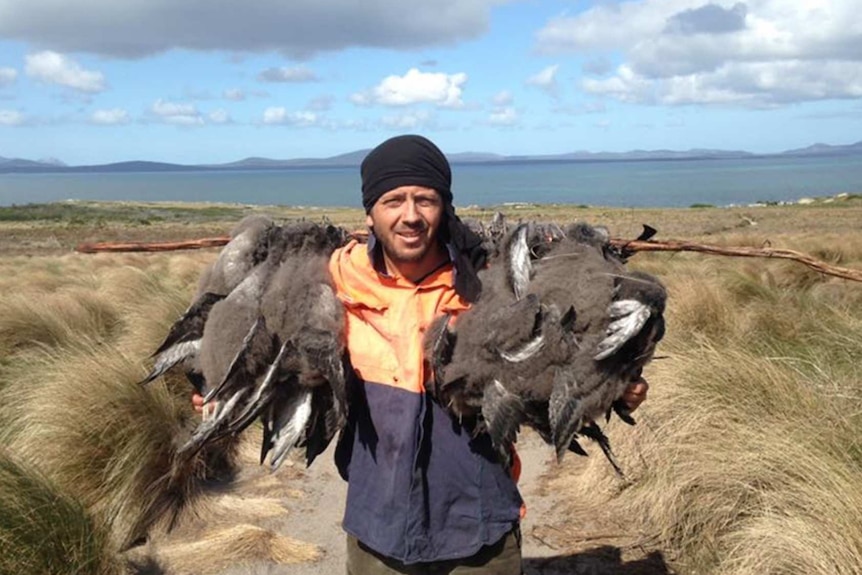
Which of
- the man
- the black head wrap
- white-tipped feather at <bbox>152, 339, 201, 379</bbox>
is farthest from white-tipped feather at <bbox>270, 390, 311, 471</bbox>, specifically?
the black head wrap

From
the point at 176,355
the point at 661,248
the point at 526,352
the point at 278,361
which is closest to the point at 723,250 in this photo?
the point at 661,248

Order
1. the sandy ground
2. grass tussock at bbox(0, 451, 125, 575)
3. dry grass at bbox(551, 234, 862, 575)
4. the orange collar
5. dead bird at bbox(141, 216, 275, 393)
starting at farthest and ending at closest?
the sandy ground → grass tussock at bbox(0, 451, 125, 575) → dry grass at bbox(551, 234, 862, 575) → dead bird at bbox(141, 216, 275, 393) → the orange collar

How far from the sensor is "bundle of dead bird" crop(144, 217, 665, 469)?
7.75 feet

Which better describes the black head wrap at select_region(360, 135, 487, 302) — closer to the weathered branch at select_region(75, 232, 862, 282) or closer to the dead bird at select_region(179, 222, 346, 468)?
the dead bird at select_region(179, 222, 346, 468)

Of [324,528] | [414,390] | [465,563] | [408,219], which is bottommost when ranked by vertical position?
[324,528]

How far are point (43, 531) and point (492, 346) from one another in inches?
105

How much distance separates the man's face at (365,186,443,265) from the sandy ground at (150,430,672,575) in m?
2.80

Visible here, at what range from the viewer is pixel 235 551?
4.75 m

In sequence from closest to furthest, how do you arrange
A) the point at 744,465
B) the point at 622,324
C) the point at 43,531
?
1. the point at 622,324
2. the point at 43,531
3. the point at 744,465

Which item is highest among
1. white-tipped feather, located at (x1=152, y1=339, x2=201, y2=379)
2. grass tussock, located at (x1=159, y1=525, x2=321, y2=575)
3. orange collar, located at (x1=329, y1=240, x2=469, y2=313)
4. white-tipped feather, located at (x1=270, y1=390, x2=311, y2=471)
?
orange collar, located at (x1=329, y1=240, x2=469, y2=313)

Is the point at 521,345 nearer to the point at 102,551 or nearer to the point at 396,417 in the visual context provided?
the point at 396,417

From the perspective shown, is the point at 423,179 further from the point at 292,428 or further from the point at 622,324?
the point at 292,428

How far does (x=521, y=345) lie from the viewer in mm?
2385

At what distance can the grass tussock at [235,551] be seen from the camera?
467 cm
